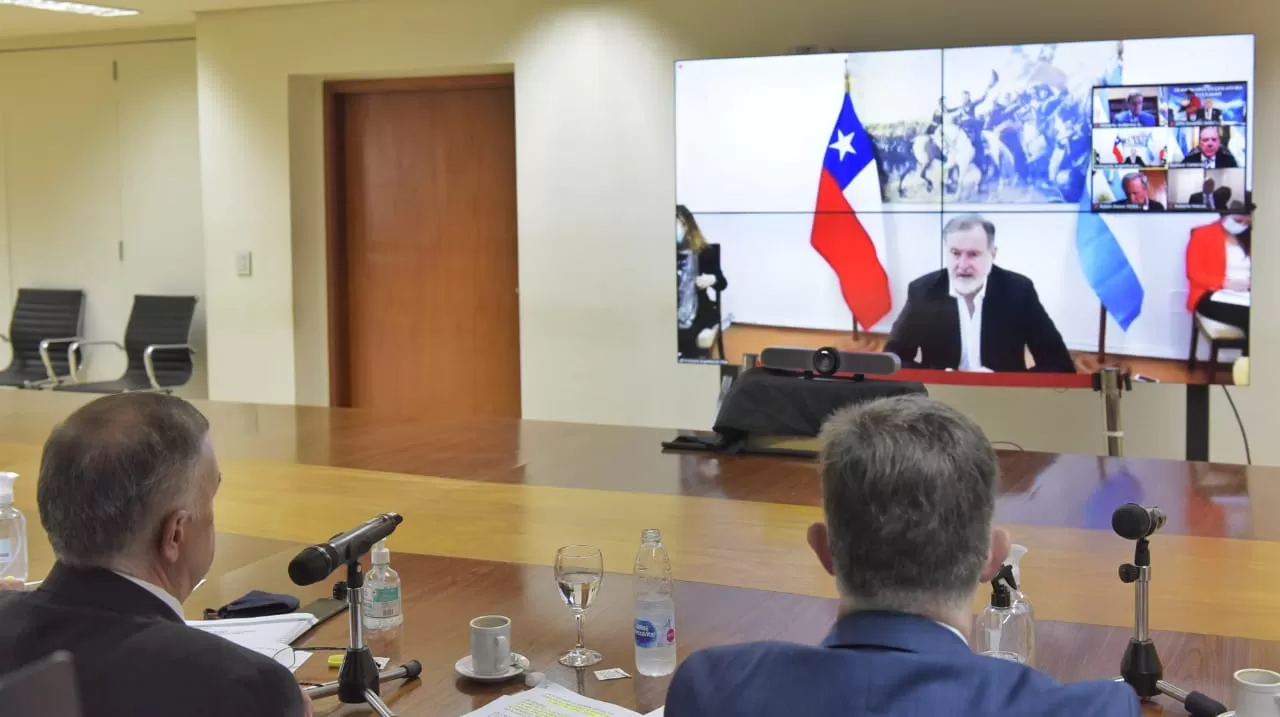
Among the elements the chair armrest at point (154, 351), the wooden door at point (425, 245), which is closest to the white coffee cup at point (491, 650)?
the wooden door at point (425, 245)

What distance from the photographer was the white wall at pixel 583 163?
4883mm

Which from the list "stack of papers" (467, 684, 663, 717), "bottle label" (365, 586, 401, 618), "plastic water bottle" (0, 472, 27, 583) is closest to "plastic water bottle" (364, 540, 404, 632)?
"bottle label" (365, 586, 401, 618)

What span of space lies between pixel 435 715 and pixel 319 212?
5187mm

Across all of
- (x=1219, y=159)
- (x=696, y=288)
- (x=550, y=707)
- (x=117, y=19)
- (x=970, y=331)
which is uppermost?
(x=117, y=19)

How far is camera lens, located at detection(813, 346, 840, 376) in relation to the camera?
10.5ft

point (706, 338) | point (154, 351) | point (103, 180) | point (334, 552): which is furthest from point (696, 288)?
point (103, 180)

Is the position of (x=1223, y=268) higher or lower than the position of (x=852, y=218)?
lower

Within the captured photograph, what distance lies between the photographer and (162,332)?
6.79 m

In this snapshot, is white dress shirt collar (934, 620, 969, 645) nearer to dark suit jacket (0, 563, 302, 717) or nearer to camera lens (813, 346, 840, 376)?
dark suit jacket (0, 563, 302, 717)

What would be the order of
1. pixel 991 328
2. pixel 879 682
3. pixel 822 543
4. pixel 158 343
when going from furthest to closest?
pixel 158 343, pixel 991 328, pixel 822 543, pixel 879 682

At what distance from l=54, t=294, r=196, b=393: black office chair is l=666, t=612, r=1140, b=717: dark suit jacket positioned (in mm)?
6163

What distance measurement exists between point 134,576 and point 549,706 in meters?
0.53

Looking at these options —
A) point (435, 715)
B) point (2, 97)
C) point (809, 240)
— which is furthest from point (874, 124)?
point (2, 97)

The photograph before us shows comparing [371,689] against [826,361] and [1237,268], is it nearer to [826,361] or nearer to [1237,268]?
[826,361]
